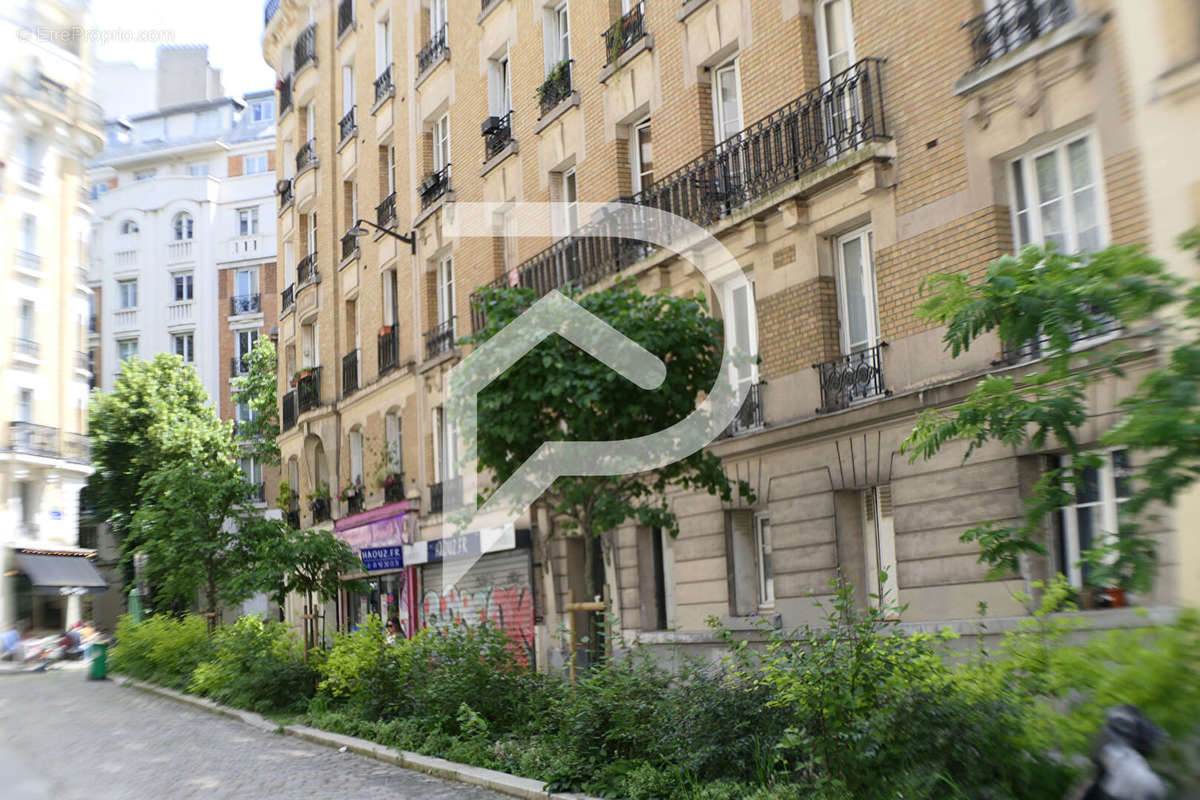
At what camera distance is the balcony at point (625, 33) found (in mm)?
18969

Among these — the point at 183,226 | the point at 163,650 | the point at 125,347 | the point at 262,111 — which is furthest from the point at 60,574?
the point at 262,111

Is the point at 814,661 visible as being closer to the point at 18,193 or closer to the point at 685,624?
the point at 685,624

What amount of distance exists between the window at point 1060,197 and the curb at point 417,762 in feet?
21.5

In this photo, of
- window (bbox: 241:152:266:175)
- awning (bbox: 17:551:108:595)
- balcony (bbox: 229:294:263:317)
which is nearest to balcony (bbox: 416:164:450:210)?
awning (bbox: 17:551:108:595)

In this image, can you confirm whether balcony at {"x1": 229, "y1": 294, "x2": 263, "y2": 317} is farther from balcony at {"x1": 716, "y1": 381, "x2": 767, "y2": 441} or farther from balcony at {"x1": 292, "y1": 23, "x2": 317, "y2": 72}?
balcony at {"x1": 716, "y1": 381, "x2": 767, "y2": 441}

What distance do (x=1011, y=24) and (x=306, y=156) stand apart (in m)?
27.5

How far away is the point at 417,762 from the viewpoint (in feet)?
39.3

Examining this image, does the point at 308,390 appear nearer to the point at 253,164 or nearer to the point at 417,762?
the point at 417,762

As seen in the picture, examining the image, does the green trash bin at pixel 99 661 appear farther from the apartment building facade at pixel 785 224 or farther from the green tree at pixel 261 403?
the green tree at pixel 261 403

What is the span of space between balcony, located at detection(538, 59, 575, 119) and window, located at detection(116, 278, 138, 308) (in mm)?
44310

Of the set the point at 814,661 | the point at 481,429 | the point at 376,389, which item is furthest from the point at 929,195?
the point at 376,389

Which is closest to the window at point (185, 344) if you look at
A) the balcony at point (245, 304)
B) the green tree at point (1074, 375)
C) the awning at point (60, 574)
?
the balcony at point (245, 304)

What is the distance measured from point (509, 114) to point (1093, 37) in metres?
14.0

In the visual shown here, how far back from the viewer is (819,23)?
604 inches
